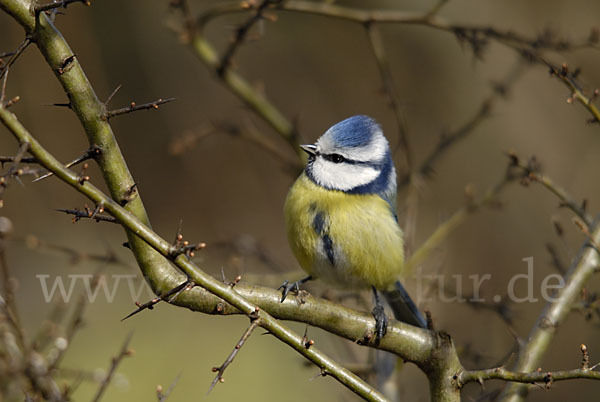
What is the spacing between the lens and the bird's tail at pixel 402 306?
3.23m

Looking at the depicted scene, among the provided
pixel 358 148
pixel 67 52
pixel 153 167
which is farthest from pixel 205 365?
pixel 67 52

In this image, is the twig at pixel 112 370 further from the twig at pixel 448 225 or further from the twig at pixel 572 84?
the twig at pixel 448 225

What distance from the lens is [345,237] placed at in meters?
2.94

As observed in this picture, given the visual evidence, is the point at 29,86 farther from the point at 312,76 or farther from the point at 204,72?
the point at 312,76

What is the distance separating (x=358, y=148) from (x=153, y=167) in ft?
15.7

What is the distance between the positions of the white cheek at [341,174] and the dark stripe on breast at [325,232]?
0.23m

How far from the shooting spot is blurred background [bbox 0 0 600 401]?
19.9 ft

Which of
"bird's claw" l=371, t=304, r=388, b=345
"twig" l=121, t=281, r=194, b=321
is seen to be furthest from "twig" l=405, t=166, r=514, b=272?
"twig" l=121, t=281, r=194, b=321

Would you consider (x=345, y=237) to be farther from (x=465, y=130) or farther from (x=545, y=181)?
(x=465, y=130)

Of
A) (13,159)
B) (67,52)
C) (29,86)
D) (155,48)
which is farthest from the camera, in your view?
(155,48)

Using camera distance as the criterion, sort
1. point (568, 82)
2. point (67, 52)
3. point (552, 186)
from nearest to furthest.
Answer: point (67, 52) → point (568, 82) → point (552, 186)

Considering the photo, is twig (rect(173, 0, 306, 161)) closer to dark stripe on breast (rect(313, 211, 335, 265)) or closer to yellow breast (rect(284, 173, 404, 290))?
yellow breast (rect(284, 173, 404, 290))

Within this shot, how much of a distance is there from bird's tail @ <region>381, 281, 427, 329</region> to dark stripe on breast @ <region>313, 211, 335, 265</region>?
47 cm

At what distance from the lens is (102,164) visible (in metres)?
1.94
